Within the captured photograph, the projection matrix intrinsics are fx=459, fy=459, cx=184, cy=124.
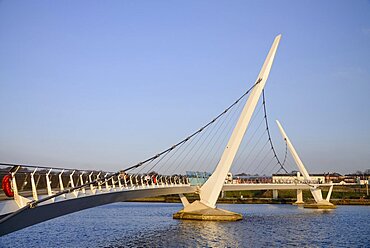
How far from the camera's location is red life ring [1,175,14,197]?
1235cm

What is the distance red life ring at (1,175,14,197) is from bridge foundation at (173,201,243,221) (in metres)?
27.2

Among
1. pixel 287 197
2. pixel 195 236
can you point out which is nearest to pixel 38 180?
pixel 195 236

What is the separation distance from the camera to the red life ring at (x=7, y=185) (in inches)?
486

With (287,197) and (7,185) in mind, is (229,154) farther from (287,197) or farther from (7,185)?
(287,197)

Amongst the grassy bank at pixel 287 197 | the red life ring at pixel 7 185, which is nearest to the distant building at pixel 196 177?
the grassy bank at pixel 287 197

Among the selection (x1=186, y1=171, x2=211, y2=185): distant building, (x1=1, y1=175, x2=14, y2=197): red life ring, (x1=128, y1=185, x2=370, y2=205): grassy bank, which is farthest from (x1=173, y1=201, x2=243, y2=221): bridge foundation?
(x1=128, y1=185, x2=370, y2=205): grassy bank

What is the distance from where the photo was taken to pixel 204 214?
3856cm

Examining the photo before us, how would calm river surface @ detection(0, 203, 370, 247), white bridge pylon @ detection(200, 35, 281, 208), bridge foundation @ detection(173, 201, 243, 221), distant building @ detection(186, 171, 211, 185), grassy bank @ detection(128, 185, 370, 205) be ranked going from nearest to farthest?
calm river surface @ detection(0, 203, 370, 247) → bridge foundation @ detection(173, 201, 243, 221) → white bridge pylon @ detection(200, 35, 281, 208) → distant building @ detection(186, 171, 211, 185) → grassy bank @ detection(128, 185, 370, 205)

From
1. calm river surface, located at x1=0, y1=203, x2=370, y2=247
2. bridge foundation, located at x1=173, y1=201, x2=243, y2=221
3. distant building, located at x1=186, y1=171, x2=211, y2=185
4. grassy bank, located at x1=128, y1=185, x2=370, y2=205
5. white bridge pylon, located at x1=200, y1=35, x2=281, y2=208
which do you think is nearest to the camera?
calm river surface, located at x1=0, y1=203, x2=370, y2=247

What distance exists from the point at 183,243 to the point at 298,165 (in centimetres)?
5401

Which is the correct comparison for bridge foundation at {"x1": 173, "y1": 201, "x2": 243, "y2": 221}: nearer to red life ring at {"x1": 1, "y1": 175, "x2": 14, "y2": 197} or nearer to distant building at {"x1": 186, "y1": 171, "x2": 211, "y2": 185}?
distant building at {"x1": 186, "y1": 171, "x2": 211, "y2": 185}

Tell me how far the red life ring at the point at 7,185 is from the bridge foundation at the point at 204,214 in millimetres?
27234

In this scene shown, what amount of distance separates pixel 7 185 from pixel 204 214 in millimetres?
27592

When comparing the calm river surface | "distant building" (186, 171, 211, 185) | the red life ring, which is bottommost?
the calm river surface
